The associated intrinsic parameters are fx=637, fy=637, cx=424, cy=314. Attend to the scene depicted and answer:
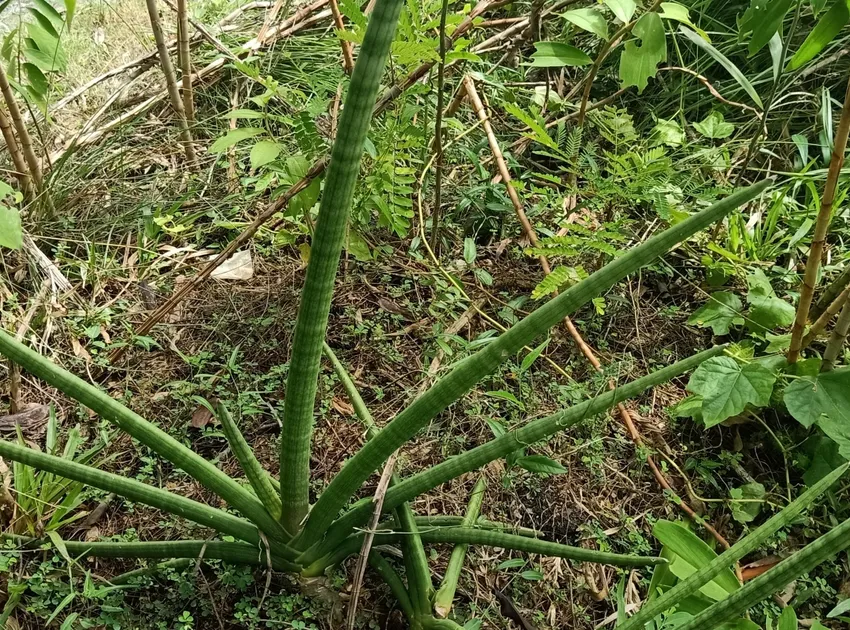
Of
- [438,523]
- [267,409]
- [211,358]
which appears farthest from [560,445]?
[211,358]

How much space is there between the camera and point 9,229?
92 centimetres

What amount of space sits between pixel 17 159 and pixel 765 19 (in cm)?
177

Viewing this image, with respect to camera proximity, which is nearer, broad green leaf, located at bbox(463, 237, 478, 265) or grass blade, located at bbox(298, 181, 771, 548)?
grass blade, located at bbox(298, 181, 771, 548)

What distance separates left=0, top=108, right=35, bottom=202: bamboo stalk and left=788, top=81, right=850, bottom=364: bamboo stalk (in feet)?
5.96

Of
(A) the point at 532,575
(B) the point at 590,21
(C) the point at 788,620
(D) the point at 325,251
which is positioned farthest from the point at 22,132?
(C) the point at 788,620

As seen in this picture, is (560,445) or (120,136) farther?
(120,136)

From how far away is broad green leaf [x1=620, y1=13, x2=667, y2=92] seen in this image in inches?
53.5

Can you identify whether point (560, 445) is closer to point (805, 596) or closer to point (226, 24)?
point (805, 596)

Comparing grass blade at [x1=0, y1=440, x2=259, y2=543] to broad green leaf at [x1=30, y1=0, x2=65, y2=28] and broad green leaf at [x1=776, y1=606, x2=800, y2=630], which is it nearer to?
broad green leaf at [x1=776, y1=606, x2=800, y2=630]

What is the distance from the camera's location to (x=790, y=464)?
1.48m

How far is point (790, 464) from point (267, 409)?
1.22 meters

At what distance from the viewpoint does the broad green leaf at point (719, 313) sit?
1.62m

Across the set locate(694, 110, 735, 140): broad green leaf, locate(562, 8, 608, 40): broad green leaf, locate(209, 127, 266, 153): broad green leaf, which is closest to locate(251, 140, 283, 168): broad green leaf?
locate(209, 127, 266, 153): broad green leaf

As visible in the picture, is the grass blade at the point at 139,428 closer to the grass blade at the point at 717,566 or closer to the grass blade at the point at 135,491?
the grass blade at the point at 135,491
